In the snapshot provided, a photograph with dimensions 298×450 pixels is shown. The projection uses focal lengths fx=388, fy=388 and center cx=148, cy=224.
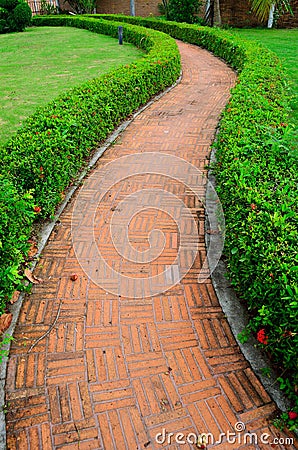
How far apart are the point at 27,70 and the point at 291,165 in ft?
34.6

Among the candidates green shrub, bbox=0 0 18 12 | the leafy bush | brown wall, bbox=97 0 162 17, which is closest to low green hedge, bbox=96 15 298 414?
green shrub, bbox=0 0 18 12

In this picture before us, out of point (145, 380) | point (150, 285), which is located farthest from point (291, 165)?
point (145, 380)

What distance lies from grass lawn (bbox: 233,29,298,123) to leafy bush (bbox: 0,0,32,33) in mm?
11161

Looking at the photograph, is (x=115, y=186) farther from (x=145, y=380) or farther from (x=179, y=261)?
(x=145, y=380)

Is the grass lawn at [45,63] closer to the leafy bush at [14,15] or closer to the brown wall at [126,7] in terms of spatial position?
the leafy bush at [14,15]

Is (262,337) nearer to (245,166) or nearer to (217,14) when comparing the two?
(245,166)

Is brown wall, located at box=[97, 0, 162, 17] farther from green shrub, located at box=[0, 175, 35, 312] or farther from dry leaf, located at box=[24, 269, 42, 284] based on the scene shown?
dry leaf, located at box=[24, 269, 42, 284]

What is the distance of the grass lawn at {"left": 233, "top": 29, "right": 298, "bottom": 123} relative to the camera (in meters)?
9.79

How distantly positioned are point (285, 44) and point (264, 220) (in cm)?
1420

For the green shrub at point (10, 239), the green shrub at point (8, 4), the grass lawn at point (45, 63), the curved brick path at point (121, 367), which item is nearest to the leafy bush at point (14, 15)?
the green shrub at point (8, 4)

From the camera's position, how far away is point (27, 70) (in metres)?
12.2

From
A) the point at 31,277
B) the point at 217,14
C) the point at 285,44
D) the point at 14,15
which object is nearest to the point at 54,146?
the point at 31,277

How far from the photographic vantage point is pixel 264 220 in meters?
3.21

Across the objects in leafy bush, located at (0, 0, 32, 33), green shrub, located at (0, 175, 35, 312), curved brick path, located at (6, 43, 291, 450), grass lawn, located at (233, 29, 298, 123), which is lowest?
curved brick path, located at (6, 43, 291, 450)
